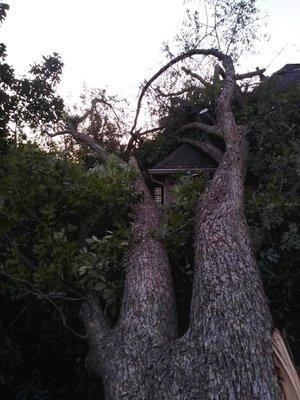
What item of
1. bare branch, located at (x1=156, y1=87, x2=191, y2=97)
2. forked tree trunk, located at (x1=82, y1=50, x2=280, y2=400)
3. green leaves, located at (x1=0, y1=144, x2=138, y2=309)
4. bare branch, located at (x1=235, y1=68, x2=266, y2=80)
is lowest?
forked tree trunk, located at (x1=82, y1=50, x2=280, y2=400)

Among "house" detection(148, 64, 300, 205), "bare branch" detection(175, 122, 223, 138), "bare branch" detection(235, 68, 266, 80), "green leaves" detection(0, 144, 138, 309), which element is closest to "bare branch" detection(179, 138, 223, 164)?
"house" detection(148, 64, 300, 205)

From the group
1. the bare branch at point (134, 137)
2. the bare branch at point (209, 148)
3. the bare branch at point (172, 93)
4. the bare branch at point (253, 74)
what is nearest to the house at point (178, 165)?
the bare branch at point (209, 148)

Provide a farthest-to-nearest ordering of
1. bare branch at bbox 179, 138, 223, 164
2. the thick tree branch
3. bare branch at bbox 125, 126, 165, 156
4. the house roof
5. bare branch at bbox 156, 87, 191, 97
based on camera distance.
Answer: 1. bare branch at bbox 156, 87, 191, 97
2. bare branch at bbox 125, 126, 165, 156
3. the house roof
4. bare branch at bbox 179, 138, 223, 164
5. the thick tree branch

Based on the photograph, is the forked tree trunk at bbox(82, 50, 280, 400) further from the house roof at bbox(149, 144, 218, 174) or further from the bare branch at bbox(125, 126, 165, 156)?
the bare branch at bbox(125, 126, 165, 156)

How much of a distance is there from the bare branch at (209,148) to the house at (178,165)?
0.80 feet

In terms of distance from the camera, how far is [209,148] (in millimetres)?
9867

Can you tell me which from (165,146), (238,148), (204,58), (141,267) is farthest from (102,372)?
(204,58)

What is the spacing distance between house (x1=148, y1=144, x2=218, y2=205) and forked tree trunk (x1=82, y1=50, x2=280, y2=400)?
207 inches

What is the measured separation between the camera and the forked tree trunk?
2555 mm

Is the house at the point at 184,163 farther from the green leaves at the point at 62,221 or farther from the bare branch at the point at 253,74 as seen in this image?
the green leaves at the point at 62,221

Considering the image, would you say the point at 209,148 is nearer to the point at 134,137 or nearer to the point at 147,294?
the point at 134,137

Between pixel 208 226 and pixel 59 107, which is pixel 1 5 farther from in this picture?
pixel 208 226

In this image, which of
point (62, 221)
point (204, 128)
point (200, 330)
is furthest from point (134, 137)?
point (200, 330)

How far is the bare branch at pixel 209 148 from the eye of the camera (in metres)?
9.29
